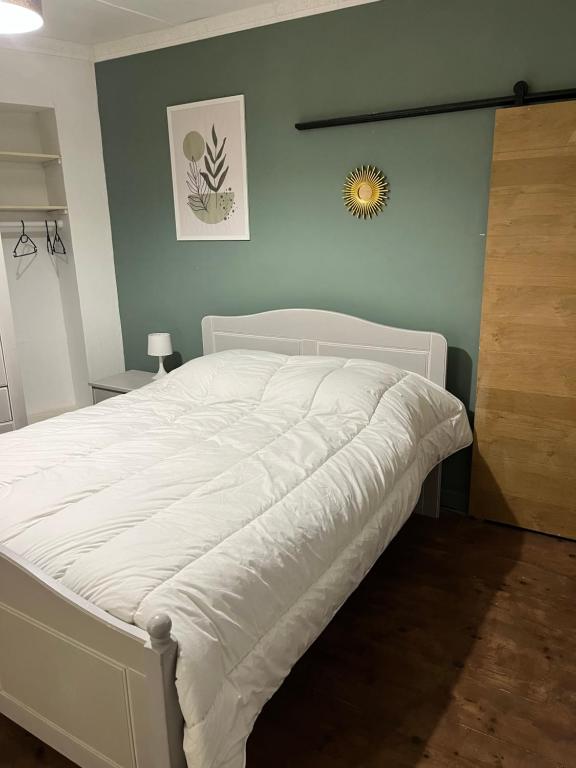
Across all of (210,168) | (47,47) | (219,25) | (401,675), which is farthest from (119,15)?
(401,675)

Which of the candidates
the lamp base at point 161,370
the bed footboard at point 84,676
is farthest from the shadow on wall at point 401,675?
the lamp base at point 161,370

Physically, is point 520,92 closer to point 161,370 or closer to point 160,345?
point 160,345

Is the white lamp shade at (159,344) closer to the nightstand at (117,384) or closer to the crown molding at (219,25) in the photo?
the nightstand at (117,384)

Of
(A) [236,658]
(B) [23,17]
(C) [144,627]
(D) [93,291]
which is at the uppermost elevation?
(B) [23,17]

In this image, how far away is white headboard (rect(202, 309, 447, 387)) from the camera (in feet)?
9.43

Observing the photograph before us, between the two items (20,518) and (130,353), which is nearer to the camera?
(20,518)

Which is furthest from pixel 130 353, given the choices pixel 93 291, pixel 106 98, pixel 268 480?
pixel 268 480

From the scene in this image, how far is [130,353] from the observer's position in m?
4.16

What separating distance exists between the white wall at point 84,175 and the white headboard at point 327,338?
0.85 m

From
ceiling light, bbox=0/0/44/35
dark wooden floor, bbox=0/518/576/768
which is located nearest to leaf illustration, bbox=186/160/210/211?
ceiling light, bbox=0/0/44/35

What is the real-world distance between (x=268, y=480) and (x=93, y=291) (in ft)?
8.17

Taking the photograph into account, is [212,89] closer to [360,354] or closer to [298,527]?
[360,354]

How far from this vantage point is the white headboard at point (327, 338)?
2873mm

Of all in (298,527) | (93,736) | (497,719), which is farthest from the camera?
(497,719)
